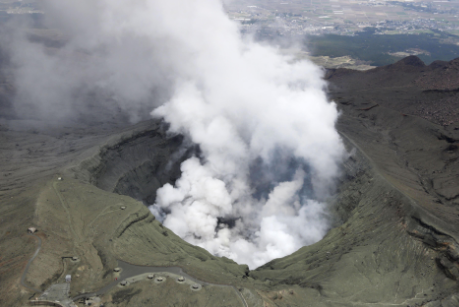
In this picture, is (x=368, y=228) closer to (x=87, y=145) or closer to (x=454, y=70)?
(x=87, y=145)

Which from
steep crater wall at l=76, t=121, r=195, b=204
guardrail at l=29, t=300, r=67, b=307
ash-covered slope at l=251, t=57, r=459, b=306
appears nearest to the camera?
guardrail at l=29, t=300, r=67, b=307

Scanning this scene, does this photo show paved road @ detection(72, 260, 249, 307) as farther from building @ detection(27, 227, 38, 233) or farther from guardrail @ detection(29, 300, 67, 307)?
building @ detection(27, 227, 38, 233)

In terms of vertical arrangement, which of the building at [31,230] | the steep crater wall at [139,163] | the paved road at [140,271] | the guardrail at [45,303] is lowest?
the steep crater wall at [139,163]

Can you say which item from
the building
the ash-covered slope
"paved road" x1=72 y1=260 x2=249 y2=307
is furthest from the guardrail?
the ash-covered slope

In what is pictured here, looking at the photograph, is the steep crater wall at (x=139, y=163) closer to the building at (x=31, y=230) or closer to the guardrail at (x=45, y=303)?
the building at (x=31, y=230)

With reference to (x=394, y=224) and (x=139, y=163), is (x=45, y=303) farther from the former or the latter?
(x=394, y=224)

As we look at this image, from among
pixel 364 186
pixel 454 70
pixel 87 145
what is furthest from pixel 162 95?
pixel 454 70

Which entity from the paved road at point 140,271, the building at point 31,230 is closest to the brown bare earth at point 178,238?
the paved road at point 140,271

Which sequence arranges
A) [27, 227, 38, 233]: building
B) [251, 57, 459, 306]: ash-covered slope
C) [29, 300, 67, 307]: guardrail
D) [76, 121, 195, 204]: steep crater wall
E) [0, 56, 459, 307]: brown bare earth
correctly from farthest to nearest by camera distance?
[76, 121, 195, 204]: steep crater wall
[27, 227, 38, 233]: building
[251, 57, 459, 306]: ash-covered slope
[0, 56, 459, 307]: brown bare earth
[29, 300, 67, 307]: guardrail
